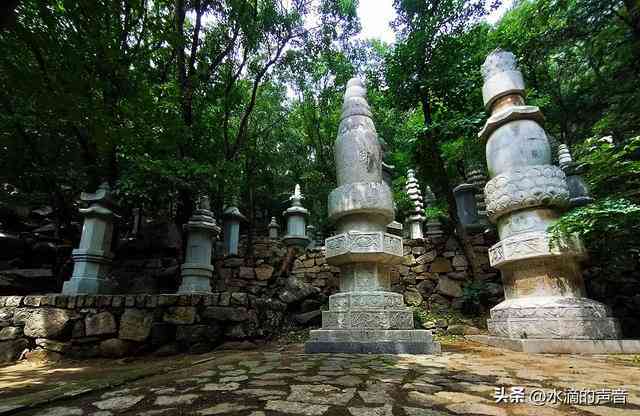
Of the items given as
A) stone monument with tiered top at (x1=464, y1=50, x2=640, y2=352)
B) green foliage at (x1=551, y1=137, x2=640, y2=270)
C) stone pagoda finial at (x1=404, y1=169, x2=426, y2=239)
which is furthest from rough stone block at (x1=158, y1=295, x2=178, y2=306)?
stone pagoda finial at (x1=404, y1=169, x2=426, y2=239)

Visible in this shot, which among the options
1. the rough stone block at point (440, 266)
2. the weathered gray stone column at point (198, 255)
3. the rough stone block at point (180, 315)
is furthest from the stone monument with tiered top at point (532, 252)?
the weathered gray stone column at point (198, 255)

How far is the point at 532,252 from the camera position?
173 inches

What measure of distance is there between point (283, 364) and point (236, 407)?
4.82 feet

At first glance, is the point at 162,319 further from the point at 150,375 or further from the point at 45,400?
the point at 45,400

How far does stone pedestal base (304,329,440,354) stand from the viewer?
12.9ft

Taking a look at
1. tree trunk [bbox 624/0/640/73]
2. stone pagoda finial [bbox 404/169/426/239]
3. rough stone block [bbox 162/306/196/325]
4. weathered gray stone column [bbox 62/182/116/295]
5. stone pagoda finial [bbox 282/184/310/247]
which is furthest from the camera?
stone pagoda finial [bbox 282/184/310/247]

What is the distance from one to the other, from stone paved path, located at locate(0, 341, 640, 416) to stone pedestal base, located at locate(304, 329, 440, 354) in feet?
1.69

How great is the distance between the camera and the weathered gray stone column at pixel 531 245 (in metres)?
4.04

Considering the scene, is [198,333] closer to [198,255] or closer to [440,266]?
[198,255]

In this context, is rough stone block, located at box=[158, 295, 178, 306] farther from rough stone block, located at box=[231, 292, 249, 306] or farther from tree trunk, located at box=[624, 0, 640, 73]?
tree trunk, located at box=[624, 0, 640, 73]

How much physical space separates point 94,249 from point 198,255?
1974 millimetres

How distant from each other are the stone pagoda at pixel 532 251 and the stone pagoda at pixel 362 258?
1423mm

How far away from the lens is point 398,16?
8992 millimetres

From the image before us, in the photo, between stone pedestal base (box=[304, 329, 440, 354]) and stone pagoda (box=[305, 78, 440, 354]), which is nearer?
stone pedestal base (box=[304, 329, 440, 354])
